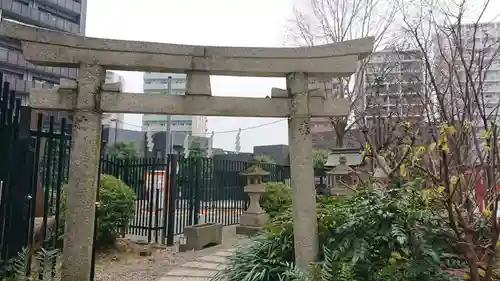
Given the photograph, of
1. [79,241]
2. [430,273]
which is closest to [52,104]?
[79,241]

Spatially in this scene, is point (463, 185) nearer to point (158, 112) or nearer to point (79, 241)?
point (158, 112)

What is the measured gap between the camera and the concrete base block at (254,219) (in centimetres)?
938

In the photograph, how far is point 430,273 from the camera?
344cm

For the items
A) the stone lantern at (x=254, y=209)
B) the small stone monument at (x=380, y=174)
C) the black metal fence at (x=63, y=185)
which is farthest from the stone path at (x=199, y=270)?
the stone lantern at (x=254, y=209)

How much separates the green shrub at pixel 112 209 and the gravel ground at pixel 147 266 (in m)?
0.66

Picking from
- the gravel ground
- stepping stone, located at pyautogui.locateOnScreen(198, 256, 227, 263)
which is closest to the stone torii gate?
the gravel ground

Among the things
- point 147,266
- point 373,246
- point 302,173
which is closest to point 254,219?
point 147,266

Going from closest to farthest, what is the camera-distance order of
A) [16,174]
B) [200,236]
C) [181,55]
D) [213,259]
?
[16,174] → [181,55] → [213,259] → [200,236]

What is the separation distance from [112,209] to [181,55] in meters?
4.19

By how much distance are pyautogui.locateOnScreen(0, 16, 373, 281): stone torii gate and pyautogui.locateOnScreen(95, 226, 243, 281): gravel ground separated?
7.29ft

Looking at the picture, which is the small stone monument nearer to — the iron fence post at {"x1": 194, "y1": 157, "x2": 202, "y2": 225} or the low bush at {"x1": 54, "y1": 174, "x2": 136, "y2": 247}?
the iron fence post at {"x1": 194, "y1": 157, "x2": 202, "y2": 225}

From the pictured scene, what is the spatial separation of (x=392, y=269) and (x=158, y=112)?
276 cm

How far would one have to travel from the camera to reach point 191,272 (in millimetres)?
5711

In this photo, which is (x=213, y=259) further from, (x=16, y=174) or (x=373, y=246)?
(x=16, y=174)
